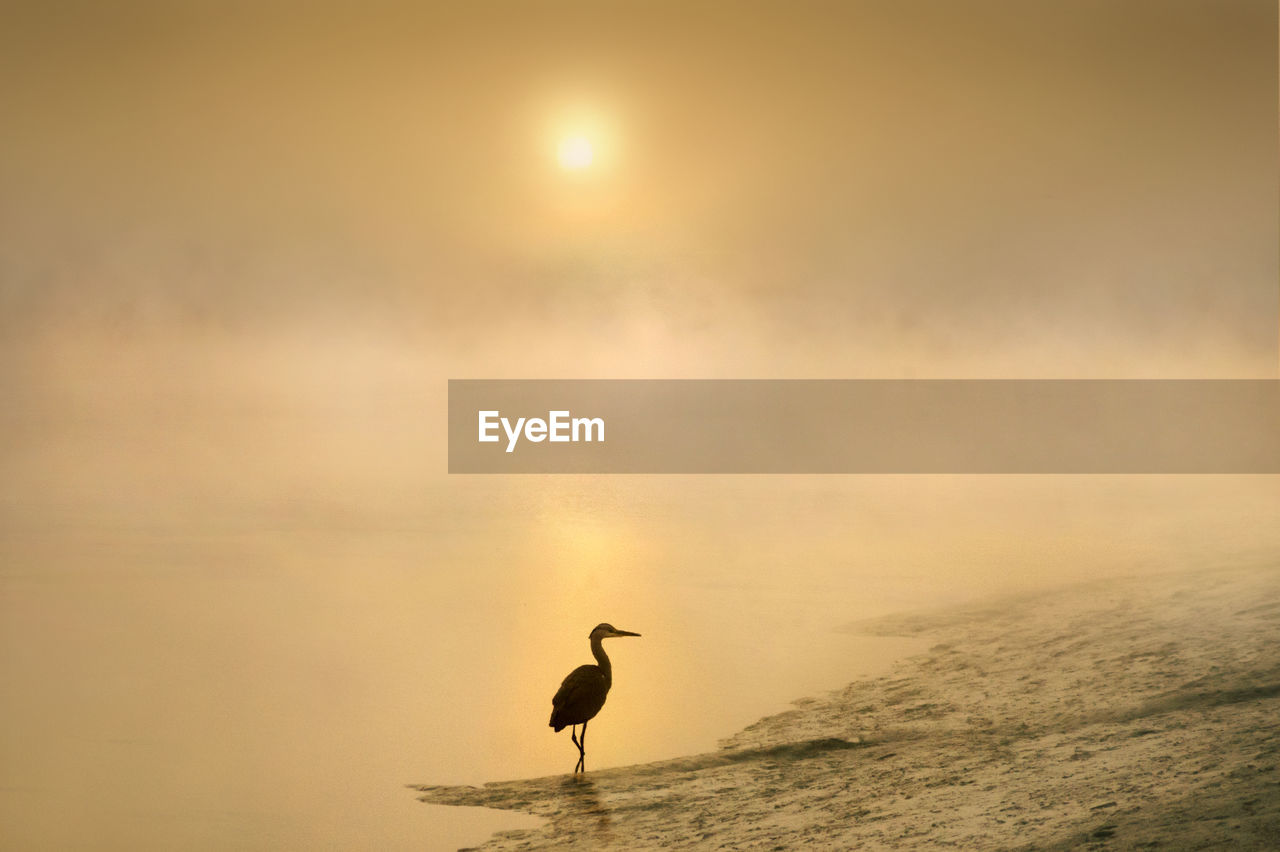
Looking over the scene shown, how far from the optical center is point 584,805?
9.62 feet

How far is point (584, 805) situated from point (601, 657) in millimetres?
369

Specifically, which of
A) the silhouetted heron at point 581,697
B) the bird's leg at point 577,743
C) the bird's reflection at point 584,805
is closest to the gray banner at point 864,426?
the silhouetted heron at point 581,697

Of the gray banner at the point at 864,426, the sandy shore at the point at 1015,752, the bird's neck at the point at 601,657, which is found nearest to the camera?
the sandy shore at the point at 1015,752

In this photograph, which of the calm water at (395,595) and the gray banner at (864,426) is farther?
the gray banner at (864,426)

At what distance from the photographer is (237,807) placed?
2.93 m

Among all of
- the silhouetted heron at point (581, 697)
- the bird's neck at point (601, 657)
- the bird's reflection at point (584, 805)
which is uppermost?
the bird's neck at point (601, 657)

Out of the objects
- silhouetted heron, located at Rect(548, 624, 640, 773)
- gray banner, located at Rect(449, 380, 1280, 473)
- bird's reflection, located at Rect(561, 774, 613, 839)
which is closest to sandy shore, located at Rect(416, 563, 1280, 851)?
bird's reflection, located at Rect(561, 774, 613, 839)

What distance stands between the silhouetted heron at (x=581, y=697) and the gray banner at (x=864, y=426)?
53cm

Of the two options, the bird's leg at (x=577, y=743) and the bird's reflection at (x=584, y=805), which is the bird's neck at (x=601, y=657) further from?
the bird's reflection at (x=584, y=805)

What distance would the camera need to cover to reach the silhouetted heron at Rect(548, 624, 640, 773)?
2984mm

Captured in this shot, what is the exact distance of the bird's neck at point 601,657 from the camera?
3025 mm

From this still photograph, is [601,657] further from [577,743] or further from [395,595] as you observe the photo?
[395,595]

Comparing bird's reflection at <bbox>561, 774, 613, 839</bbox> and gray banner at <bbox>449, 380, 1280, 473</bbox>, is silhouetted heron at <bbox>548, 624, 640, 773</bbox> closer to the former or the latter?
bird's reflection at <bbox>561, 774, 613, 839</bbox>

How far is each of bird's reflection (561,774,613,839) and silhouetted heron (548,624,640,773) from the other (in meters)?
0.04
